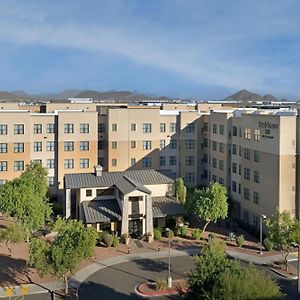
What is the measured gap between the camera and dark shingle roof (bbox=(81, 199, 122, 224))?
5019 centimetres

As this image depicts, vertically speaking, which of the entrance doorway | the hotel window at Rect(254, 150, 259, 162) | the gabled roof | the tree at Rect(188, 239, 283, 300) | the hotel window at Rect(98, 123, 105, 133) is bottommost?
the entrance doorway

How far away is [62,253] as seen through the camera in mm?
33844

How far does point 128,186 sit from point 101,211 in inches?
162

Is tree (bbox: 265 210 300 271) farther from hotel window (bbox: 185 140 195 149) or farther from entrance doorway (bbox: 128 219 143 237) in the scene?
hotel window (bbox: 185 140 195 149)

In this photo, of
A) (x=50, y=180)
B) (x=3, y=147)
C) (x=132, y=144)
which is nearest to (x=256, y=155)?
(x=132, y=144)

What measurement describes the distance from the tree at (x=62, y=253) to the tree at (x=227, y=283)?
9601mm

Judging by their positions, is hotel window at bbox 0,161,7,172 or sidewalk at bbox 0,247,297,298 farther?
hotel window at bbox 0,161,7,172

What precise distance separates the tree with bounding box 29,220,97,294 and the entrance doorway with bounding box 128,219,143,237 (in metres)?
15.7

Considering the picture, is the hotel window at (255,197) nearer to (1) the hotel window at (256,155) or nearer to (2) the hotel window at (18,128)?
(1) the hotel window at (256,155)

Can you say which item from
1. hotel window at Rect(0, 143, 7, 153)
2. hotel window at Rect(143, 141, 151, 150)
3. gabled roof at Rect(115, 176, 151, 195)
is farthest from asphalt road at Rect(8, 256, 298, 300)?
hotel window at Rect(0, 143, 7, 153)

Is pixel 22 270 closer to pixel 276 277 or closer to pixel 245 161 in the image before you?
pixel 276 277

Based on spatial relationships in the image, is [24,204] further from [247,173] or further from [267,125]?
[267,125]

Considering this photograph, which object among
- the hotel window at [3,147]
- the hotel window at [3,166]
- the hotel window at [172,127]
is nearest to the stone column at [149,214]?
the hotel window at [172,127]

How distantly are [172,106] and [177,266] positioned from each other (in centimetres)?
5986
